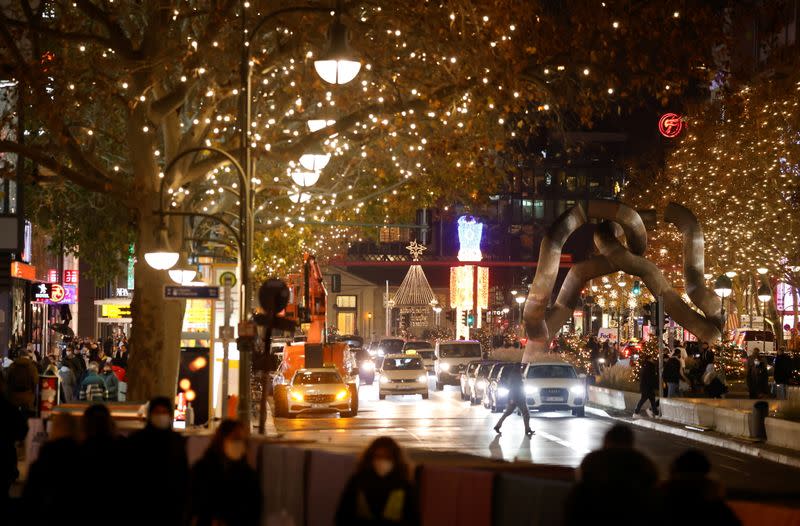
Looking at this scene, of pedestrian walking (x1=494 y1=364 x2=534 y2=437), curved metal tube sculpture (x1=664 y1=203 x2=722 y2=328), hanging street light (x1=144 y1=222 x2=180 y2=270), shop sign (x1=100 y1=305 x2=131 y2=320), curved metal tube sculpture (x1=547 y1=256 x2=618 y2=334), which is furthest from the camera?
shop sign (x1=100 y1=305 x2=131 y2=320)

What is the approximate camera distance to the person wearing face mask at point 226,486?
9.80 metres

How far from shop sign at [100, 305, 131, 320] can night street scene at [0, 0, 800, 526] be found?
302mm

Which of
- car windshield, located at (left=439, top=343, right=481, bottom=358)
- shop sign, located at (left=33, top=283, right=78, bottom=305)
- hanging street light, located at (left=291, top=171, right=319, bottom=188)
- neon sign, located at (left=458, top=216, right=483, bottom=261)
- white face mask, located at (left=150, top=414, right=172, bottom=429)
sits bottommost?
white face mask, located at (left=150, top=414, right=172, bottom=429)

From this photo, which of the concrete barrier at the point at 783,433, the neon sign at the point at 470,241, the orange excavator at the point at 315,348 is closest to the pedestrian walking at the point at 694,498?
the concrete barrier at the point at 783,433

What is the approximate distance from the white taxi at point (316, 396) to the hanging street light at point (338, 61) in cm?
1962

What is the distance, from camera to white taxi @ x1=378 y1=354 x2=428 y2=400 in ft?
155

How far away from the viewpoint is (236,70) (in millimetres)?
27000

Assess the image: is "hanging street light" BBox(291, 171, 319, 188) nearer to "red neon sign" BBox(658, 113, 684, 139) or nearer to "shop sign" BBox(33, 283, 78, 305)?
"shop sign" BBox(33, 283, 78, 305)

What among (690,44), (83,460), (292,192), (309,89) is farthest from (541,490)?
(292,192)

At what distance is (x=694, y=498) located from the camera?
808cm

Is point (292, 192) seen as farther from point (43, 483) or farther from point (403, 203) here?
point (43, 483)

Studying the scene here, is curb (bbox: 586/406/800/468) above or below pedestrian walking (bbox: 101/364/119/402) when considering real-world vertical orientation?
below

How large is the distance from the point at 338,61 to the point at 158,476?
8862 mm

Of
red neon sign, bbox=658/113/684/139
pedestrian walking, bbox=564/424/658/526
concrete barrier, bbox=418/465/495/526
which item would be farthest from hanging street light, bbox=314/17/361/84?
red neon sign, bbox=658/113/684/139
